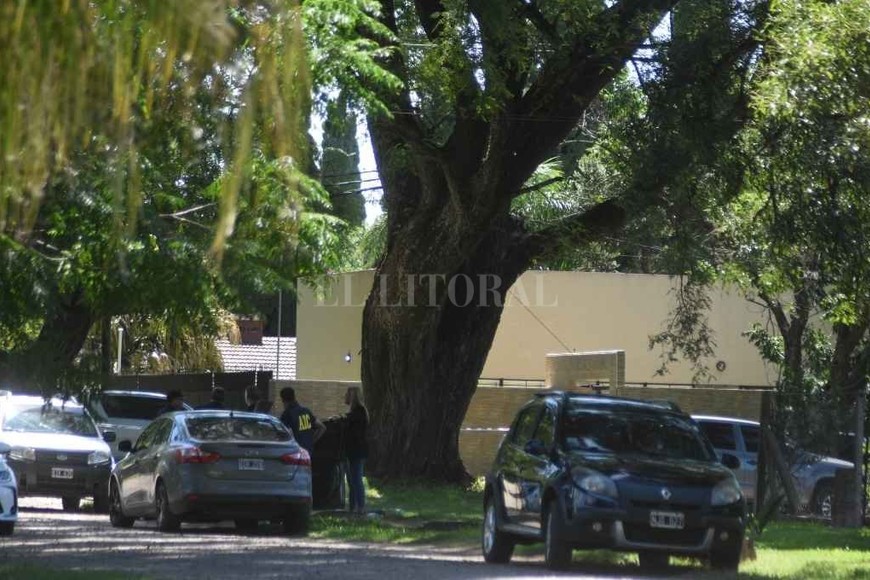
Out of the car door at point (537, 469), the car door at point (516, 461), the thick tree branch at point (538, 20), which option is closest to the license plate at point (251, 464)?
the car door at point (516, 461)

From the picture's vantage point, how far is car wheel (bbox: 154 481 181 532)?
59.3 feet

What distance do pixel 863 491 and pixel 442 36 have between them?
8.15 meters

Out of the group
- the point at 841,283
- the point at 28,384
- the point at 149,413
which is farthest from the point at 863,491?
the point at 149,413

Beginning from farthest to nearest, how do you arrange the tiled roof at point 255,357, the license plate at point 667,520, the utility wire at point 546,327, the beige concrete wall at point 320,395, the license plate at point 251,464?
the tiled roof at point 255,357, the utility wire at point 546,327, the beige concrete wall at point 320,395, the license plate at point 251,464, the license plate at point 667,520

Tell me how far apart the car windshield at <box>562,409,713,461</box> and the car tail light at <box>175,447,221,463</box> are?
5.46m

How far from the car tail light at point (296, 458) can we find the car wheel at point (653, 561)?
4939 mm

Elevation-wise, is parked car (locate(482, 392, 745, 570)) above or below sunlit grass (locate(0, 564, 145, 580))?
above

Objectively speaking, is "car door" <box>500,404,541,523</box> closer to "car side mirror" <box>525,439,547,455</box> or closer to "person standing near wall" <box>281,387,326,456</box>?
"car side mirror" <box>525,439,547,455</box>

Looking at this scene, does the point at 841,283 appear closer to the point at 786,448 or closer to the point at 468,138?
the point at 786,448

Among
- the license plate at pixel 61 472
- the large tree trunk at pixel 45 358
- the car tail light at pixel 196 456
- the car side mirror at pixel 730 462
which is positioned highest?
the large tree trunk at pixel 45 358

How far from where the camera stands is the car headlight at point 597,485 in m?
13.0

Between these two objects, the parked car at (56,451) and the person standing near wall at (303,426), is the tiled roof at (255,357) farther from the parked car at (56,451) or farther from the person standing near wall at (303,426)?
the person standing near wall at (303,426)

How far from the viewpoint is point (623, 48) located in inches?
736

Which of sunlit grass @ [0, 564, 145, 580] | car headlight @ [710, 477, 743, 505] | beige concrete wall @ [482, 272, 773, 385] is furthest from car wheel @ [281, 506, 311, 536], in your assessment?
beige concrete wall @ [482, 272, 773, 385]
